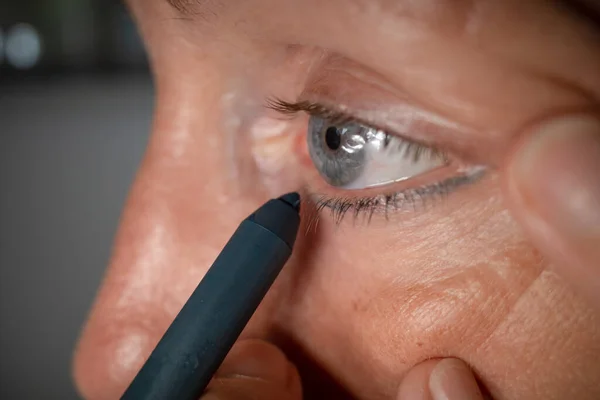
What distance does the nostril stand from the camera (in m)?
0.43

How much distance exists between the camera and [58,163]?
42.6 inches

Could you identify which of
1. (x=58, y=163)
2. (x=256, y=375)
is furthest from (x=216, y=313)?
(x=58, y=163)

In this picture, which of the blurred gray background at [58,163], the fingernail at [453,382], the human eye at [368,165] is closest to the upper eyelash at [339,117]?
the human eye at [368,165]

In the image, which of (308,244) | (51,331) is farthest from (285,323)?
(51,331)

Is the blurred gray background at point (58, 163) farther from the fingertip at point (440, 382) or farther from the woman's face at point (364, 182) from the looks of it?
the fingertip at point (440, 382)

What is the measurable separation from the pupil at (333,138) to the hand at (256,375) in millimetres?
139

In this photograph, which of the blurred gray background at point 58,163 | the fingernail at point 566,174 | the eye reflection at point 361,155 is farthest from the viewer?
the blurred gray background at point 58,163

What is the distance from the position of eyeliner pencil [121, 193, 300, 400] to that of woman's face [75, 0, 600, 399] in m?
0.03

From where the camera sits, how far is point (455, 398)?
320mm

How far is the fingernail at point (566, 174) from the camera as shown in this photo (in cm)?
26

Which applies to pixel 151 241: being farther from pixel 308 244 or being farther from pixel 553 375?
pixel 553 375

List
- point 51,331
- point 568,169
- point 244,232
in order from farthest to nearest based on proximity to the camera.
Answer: point 51,331, point 244,232, point 568,169

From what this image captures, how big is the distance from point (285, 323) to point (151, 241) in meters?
0.11

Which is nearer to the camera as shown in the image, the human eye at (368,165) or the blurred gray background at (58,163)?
the human eye at (368,165)
